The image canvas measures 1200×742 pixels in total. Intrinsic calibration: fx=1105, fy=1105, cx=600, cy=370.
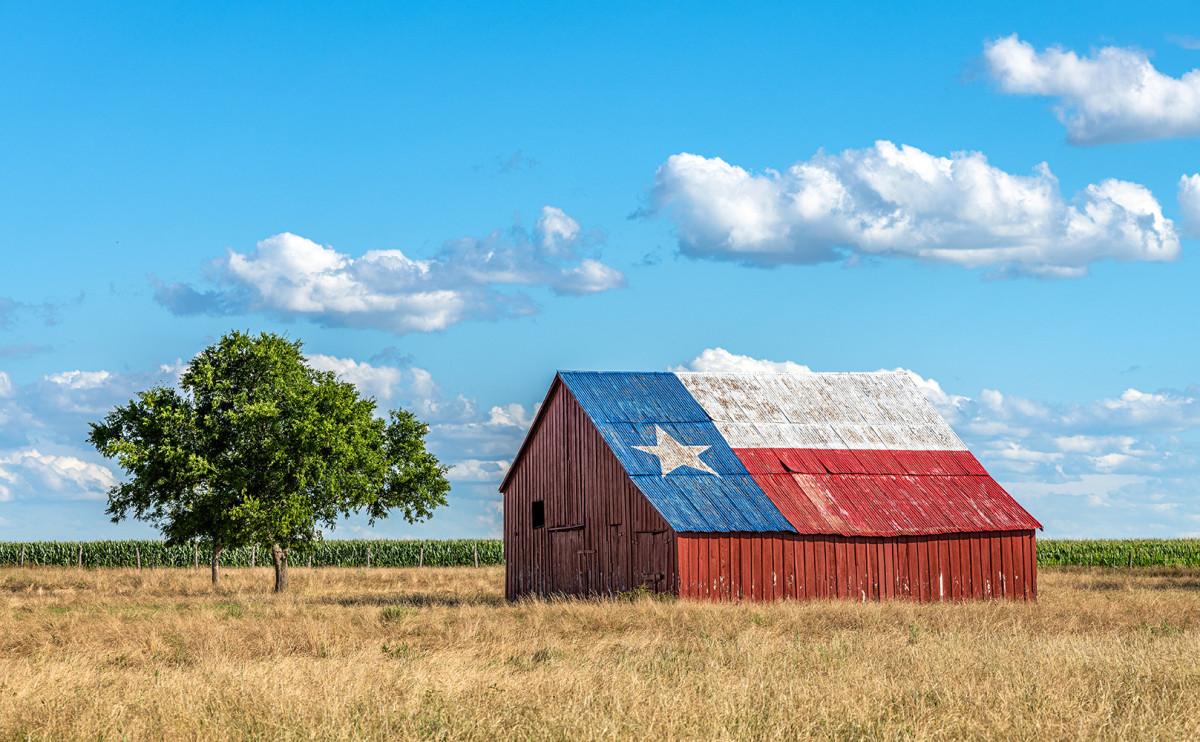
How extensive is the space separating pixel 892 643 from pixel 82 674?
11257 mm

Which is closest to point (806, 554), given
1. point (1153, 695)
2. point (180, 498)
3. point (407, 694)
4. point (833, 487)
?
point (833, 487)

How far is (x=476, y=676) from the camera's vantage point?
507 inches

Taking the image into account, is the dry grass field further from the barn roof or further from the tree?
the tree

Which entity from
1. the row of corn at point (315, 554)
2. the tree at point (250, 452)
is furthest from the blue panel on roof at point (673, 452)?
the row of corn at point (315, 554)

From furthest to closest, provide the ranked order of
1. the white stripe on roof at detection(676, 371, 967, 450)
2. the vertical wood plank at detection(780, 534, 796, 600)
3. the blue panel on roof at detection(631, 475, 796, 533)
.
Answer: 1. the white stripe on roof at detection(676, 371, 967, 450)
2. the vertical wood plank at detection(780, 534, 796, 600)
3. the blue panel on roof at detection(631, 475, 796, 533)

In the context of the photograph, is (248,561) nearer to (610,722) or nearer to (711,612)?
(711,612)

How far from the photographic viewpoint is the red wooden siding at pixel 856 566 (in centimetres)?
2914

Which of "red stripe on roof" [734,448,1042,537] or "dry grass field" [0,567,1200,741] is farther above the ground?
"red stripe on roof" [734,448,1042,537]

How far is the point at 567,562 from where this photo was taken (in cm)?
3391

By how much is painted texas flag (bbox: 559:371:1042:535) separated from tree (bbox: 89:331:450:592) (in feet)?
41.4

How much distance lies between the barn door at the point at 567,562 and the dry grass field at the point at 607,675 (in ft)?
27.7

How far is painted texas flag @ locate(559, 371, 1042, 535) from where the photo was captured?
30891 millimetres

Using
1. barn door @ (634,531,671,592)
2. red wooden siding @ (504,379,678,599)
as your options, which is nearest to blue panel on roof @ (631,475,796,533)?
red wooden siding @ (504,379,678,599)

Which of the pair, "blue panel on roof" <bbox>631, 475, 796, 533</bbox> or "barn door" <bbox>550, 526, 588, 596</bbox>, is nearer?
"blue panel on roof" <bbox>631, 475, 796, 533</bbox>
